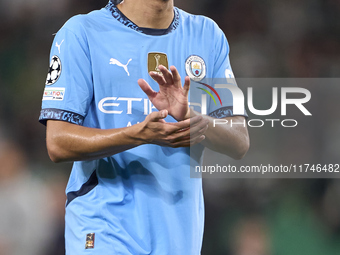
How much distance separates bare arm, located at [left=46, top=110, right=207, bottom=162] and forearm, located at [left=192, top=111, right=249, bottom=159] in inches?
6.0

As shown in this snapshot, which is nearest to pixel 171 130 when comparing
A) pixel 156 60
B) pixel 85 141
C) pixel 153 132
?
pixel 153 132

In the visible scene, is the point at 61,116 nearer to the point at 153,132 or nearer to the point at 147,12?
the point at 153,132

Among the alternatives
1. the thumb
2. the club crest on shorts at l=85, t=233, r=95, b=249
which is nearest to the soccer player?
the club crest on shorts at l=85, t=233, r=95, b=249

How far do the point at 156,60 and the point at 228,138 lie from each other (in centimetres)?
44

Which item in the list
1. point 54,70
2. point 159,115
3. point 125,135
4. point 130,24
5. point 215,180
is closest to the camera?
point 159,115

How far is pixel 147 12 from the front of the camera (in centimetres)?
204

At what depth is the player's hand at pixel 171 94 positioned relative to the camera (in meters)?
1.67

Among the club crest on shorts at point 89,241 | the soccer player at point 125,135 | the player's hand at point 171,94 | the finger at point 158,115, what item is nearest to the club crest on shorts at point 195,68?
the soccer player at point 125,135

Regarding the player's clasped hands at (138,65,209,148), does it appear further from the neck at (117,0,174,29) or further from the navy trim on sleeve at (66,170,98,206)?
the neck at (117,0,174,29)

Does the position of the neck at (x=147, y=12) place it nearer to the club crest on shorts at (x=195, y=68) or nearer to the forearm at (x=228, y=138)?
the club crest on shorts at (x=195, y=68)

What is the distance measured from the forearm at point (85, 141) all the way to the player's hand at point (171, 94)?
140 millimetres

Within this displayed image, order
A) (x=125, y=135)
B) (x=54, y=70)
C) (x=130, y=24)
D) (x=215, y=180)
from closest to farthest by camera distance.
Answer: (x=125, y=135) < (x=54, y=70) < (x=130, y=24) < (x=215, y=180)

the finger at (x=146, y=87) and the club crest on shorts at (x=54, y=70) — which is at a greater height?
the club crest on shorts at (x=54, y=70)

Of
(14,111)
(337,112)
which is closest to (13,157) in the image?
(14,111)
